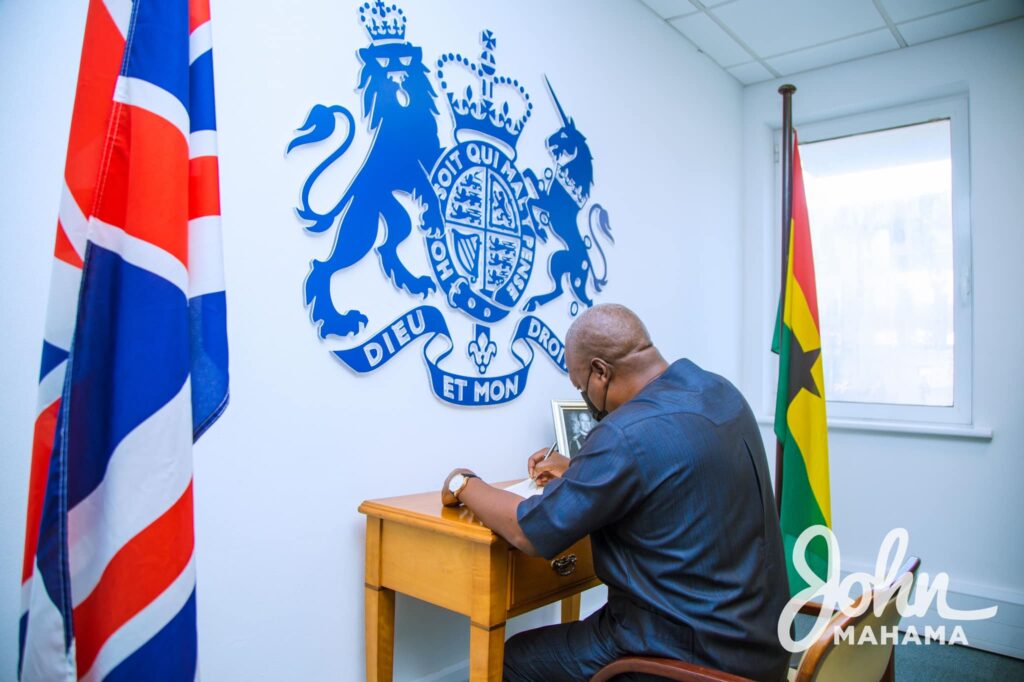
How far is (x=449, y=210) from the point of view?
206cm

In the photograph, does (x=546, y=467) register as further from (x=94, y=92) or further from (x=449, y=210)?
(x=94, y=92)

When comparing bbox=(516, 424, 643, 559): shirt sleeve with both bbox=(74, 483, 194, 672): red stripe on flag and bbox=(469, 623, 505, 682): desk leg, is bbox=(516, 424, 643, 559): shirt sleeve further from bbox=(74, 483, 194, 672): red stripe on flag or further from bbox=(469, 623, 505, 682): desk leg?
bbox=(74, 483, 194, 672): red stripe on flag

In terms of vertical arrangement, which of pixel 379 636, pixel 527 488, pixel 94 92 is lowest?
pixel 379 636

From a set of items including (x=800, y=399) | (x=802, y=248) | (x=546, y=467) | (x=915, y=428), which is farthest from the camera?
(x=915, y=428)

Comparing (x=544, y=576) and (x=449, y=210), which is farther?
(x=449, y=210)

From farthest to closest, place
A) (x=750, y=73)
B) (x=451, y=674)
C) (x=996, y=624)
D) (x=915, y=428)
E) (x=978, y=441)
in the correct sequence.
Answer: (x=750, y=73) < (x=915, y=428) < (x=978, y=441) < (x=996, y=624) < (x=451, y=674)

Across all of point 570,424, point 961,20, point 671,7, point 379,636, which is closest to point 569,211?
point 570,424

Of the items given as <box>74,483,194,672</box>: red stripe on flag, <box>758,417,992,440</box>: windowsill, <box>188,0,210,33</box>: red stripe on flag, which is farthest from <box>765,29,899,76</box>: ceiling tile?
<box>74,483,194,672</box>: red stripe on flag

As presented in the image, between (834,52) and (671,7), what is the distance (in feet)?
3.21

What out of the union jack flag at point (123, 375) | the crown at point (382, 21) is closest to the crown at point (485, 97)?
the crown at point (382, 21)

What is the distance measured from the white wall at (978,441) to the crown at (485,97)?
2110 mm

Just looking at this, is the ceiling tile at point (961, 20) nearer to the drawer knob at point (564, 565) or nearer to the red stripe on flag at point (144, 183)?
the drawer knob at point (564, 565)

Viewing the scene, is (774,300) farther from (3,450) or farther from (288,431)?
(3,450)

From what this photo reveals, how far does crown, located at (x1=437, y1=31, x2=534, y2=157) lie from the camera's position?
2102 millimetres
